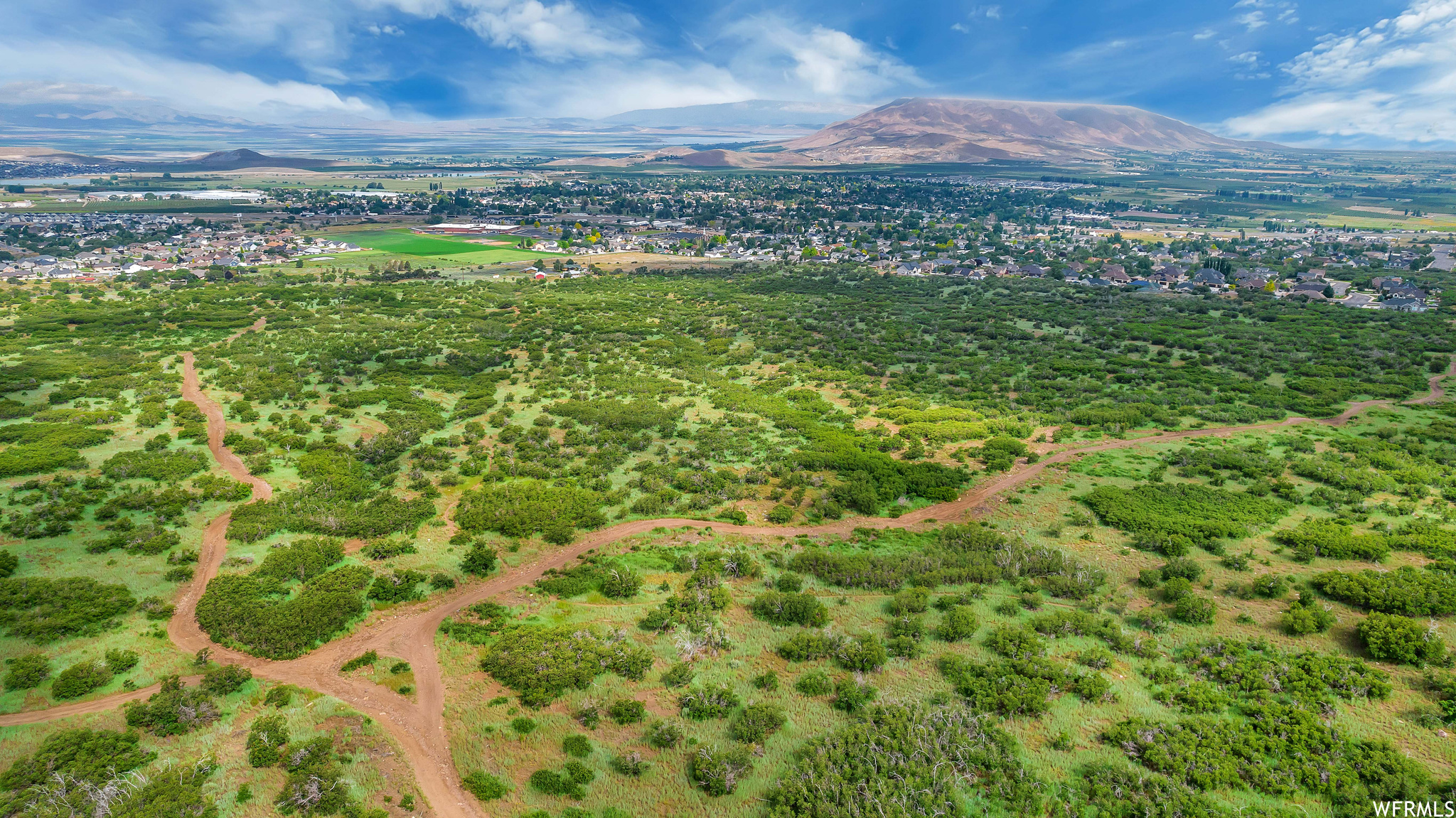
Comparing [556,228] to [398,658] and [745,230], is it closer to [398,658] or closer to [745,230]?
[745,230]

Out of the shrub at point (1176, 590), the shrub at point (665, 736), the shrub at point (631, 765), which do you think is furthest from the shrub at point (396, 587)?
the shrub at point (1176, 590)

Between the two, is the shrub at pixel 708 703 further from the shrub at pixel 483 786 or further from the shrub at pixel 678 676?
the shrub at pixel 483 786

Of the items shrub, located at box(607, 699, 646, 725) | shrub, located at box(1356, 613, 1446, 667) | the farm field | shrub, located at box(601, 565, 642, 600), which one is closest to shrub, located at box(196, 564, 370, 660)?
the farm field

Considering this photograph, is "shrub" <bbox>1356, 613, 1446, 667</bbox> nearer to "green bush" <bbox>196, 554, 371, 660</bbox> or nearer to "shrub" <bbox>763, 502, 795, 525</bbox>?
"shrub" <bbox>763, 502, 795, 525</bbox>

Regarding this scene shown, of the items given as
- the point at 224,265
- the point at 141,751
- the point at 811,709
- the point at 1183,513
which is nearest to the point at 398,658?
the point at 141,751

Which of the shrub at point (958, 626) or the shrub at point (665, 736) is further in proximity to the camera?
the shrub at point (958, 626)

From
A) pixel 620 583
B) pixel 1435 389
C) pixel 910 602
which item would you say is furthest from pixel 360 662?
pixel 1435 389
